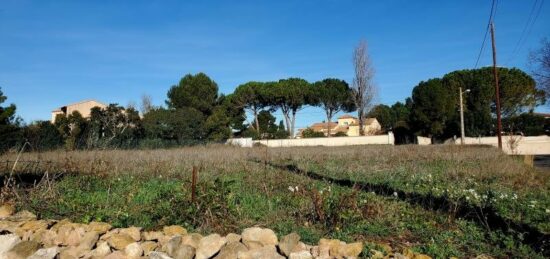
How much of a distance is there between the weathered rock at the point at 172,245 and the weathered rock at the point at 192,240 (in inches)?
1.9

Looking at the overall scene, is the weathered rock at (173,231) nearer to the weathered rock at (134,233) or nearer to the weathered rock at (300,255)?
the weathered rock at (134,233)

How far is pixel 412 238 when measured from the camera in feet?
13.8

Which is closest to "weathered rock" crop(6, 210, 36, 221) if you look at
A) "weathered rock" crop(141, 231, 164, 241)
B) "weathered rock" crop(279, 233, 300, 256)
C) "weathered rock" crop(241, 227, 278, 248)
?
"weathered rock" crop(141, 231, 164, 241)

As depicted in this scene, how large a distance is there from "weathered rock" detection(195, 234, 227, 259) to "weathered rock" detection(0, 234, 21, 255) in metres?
2.07

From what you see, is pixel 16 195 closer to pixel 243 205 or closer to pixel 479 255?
pixel 243 205

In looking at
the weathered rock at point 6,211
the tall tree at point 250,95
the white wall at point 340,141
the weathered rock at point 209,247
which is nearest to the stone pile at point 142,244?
the weathered rock at point 209,247

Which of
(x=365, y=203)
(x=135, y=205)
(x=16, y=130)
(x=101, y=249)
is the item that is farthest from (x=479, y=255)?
(x=16, y=130)

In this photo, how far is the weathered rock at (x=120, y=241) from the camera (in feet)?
12.7

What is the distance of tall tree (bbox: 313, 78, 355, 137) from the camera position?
49.7 metres

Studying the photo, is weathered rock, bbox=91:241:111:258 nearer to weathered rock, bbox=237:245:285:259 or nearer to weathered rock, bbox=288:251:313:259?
weathered rock, bbox=237:245:285:259

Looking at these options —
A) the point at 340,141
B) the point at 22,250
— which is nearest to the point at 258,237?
the point at 22,250

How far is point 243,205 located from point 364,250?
7.99 ft

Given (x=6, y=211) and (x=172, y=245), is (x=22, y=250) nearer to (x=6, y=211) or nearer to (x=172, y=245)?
(x=6, y=211)

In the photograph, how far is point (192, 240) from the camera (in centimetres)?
380
